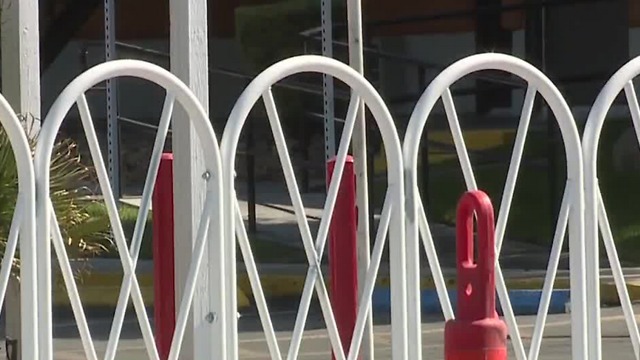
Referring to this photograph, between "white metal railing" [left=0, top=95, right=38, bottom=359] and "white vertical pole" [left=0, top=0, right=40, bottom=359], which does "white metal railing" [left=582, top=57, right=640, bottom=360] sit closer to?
"white metal railing" [left=0, top=95, right=38, bottom=359]

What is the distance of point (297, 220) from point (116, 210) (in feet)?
2.07

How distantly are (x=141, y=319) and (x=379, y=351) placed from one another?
3.93 m

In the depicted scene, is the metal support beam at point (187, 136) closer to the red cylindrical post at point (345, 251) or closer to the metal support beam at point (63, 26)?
the red cylindrical post at point (345, 251)

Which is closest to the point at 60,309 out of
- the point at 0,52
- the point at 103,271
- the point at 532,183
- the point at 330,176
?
the point at 103,271

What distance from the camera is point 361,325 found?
4.46 metres

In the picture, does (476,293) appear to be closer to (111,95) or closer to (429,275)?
(429,275)

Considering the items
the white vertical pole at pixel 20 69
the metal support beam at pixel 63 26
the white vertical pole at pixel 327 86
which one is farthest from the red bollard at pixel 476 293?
the metal support beam at pixel 63 26

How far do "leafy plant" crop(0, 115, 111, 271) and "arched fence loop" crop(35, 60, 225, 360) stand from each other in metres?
0.78

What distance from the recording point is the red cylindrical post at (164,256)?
4.73 m

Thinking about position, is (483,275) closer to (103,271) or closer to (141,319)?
(141,319)

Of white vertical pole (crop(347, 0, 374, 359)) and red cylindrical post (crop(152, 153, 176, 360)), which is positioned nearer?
red cylindrical post (crop(152, 153, 176, 360))

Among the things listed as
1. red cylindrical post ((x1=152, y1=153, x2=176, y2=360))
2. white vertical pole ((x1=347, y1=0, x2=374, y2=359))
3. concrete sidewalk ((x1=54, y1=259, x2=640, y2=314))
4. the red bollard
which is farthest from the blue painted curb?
the red bollard

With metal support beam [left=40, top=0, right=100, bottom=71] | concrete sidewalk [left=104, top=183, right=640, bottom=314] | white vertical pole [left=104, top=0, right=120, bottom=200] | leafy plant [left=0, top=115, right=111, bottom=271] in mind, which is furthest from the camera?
metal support beam [left=40, top=0, right=100, bottom=71]

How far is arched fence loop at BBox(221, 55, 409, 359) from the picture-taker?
4.35 m
